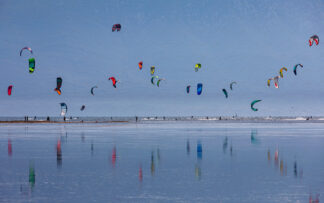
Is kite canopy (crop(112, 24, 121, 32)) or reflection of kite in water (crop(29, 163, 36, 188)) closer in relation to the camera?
reflection of kite in water (crop(29, 163, 36, 188))

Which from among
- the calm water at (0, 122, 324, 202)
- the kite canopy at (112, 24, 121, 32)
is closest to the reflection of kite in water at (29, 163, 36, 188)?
the calm water at (0, 122, 324, 202)

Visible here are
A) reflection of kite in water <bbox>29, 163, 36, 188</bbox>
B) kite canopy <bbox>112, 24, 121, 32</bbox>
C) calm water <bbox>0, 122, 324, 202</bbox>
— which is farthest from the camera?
kite canopy <bbox>112, 24, 121, 32</bbox>

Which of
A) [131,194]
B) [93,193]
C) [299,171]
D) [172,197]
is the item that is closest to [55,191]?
[93,193]

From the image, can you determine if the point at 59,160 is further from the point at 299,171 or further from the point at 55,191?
the point at 299,171

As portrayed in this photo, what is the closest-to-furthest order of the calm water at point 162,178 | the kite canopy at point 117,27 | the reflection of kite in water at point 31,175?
the calm water at point 162,178, the reflection of kite in water at point 31,175, the kite canopy at point 117,27

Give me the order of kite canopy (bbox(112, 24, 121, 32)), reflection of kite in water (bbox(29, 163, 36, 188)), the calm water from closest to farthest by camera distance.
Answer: the calm water
reflection of kite in water (bbox(29, 163, 36, 188))
kite canopy (bbox(112, 24, 121, 32))

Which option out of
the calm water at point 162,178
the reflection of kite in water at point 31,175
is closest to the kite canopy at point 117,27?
the calm water at point 162,178

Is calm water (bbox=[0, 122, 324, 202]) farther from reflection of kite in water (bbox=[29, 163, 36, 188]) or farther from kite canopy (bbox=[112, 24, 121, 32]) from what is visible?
kite canopy (bbox=[112, 24, 121, 32])

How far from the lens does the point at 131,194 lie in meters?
9.45

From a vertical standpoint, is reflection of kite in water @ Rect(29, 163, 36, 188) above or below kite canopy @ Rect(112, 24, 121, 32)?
below

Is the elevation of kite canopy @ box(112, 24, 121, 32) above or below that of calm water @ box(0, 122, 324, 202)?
above

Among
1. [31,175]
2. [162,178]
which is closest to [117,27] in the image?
[31,175]

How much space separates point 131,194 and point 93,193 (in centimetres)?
89

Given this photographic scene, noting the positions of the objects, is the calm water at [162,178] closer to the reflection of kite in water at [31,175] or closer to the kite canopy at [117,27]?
the reflection of kite in water at [31,175]
